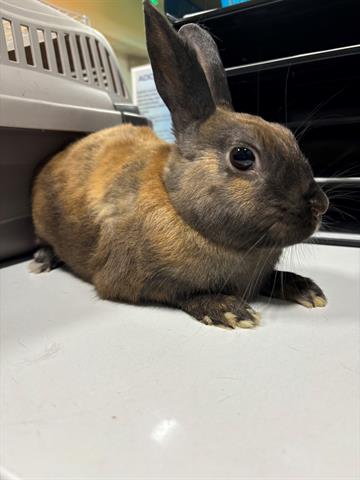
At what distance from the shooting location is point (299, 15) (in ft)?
4.78

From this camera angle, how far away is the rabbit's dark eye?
35.1 inches

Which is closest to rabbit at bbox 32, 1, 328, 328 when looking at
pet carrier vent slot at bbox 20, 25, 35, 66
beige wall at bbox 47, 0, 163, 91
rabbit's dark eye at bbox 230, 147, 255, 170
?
rabbit's dark eye at bbox 230, 147, 255, 170

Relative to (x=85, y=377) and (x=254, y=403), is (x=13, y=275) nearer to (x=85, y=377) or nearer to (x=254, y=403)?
(x=85, y=377)

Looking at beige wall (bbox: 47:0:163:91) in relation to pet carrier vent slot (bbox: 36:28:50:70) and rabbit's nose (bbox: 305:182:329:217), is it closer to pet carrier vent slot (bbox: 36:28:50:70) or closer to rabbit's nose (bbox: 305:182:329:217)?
pet carrier vent slot (bbox: 36:28:50:70)

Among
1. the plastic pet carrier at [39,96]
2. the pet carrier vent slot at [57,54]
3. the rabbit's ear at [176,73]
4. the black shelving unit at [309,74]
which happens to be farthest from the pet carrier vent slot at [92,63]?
the rabbit's ear at [176,73]

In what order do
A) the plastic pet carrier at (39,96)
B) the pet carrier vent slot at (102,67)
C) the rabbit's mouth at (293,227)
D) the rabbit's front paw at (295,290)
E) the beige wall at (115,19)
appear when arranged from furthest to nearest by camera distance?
the beige wall at (115,19)
the pet carrier vent slot at (102,67)
the plastic pet carrier at (39,96)
the rabbit's front paw at (295,290)
the rabbit's mouth at (293,227)

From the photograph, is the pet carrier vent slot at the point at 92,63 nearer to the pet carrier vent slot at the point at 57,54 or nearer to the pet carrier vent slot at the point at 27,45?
the pet carrier vent slot at the point at 57,54

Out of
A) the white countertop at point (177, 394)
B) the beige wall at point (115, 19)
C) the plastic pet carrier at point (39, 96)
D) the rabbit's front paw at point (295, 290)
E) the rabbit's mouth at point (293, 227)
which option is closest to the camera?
the white countertop at point (177, 394)

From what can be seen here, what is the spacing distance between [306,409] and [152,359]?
1.00 feet

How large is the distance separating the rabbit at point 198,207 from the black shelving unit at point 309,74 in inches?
18.2

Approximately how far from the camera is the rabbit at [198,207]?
2.88ft

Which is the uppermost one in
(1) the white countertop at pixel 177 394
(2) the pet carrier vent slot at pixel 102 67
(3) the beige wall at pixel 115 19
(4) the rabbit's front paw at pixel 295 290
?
(3) the beige wall at pixel 115 19

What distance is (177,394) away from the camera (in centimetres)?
69

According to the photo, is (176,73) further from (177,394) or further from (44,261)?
(44,261)
